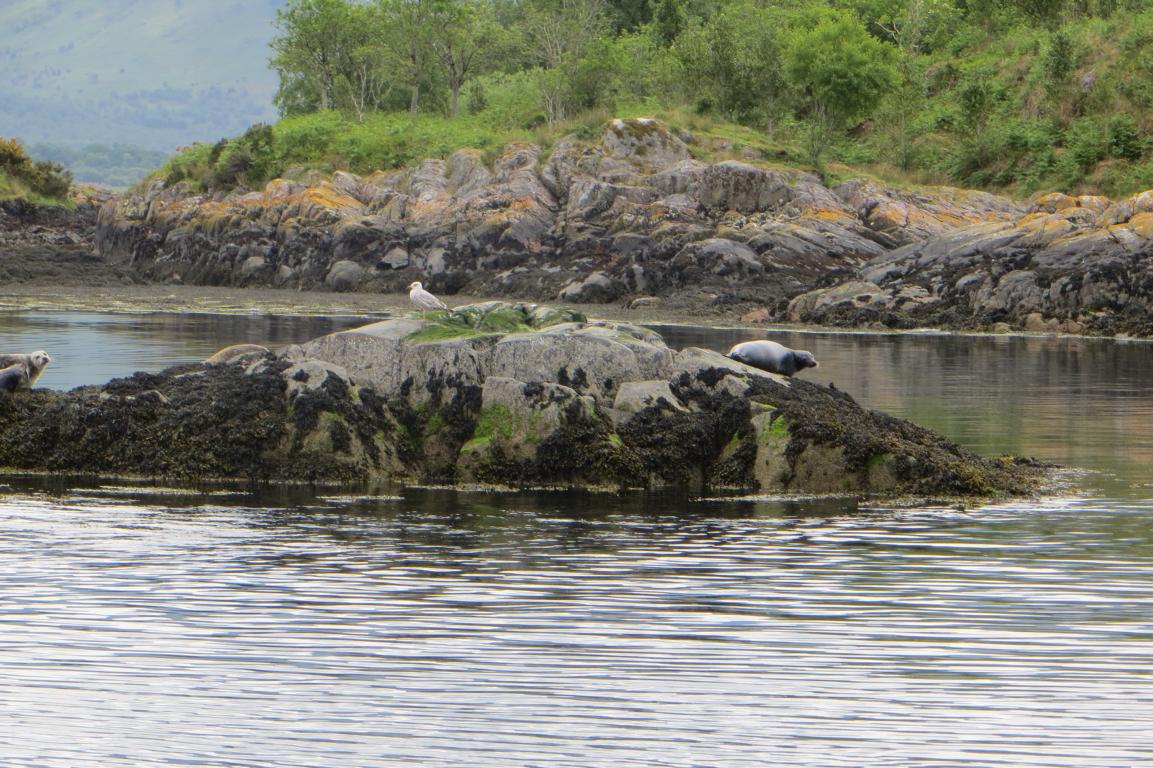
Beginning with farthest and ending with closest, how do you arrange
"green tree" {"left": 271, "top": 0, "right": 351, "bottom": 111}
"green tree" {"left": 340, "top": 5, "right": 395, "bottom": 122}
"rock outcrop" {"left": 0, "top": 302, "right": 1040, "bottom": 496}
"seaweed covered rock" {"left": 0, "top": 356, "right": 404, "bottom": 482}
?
"green tree" {"left": 271, "top": 0, "right": 351, "bottom": 111} < "green tree" {"left": 340, "top": 5, "right": 395, "bottom": 122} < "seaweed covered rock" {"left": 0, "top": 356, "right": 404, "bottom": 482} < "rock outcrop" {"left": 0, "top": 302, "right": 1040, "bottom": 496}

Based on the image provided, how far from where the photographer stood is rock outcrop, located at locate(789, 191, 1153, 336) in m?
44.3

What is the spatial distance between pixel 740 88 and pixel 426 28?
49.9ft

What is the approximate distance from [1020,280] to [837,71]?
22.1 meters

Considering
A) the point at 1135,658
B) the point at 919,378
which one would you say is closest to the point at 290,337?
the point at 919,378

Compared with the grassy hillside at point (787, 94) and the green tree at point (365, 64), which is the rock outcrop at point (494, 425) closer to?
the grassy hillside at point (787, 94)

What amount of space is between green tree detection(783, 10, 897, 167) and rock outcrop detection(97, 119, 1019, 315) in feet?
24.8

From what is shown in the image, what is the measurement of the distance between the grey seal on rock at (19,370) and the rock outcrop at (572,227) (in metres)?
32.9

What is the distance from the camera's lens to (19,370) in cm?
1873

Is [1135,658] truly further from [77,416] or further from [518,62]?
[518,62]

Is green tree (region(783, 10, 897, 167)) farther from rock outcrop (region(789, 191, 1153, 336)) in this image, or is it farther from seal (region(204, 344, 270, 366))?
seal (region(204, 344, 270, 366))

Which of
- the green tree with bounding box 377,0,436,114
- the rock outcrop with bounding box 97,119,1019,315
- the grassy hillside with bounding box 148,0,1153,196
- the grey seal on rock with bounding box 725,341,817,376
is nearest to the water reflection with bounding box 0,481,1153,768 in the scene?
the grey seal on rock with bounding box 725,341,817,376

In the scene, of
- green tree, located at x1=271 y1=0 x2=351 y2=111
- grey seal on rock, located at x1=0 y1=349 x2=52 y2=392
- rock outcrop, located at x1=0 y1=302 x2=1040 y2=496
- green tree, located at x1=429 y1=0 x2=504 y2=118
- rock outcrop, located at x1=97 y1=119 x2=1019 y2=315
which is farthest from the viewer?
green tree, located at x1=271 y1=0 x2=351 y2=111

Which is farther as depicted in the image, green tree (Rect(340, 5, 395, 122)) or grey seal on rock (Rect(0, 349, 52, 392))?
green tree (Rect(340, 5, 395, 122))

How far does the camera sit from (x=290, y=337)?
3856 centimetres
